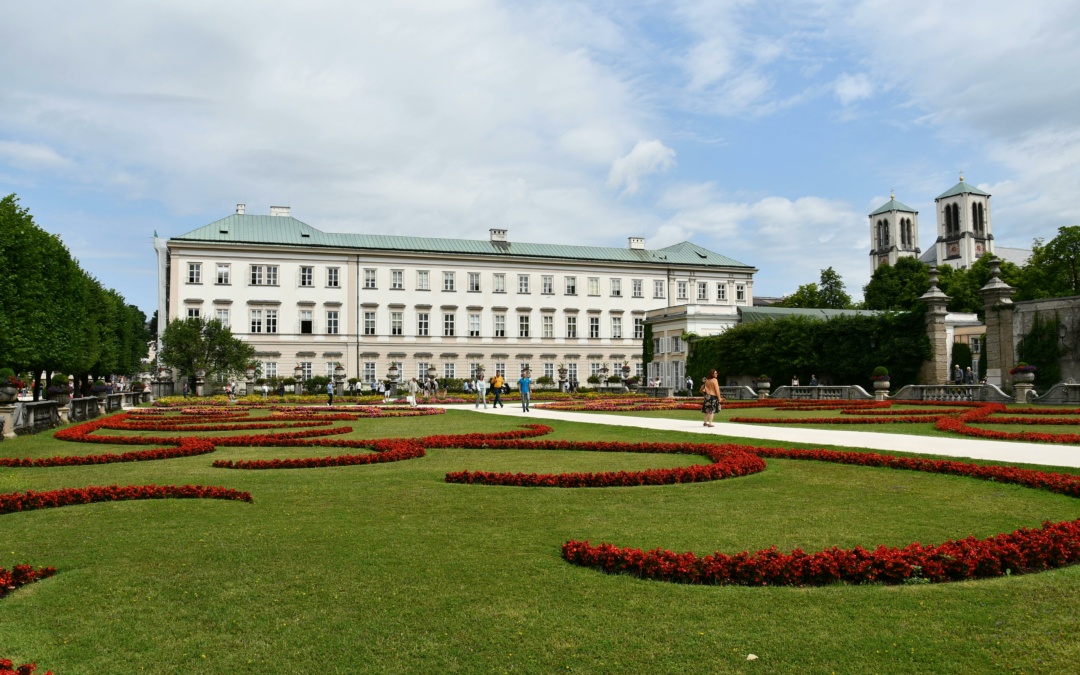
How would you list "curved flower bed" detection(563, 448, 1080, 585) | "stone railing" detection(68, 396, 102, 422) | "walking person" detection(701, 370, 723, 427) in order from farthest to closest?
"stone railing" detection(68, 396, 102, 422) < "walking person" detection(701, 370, 723, 427) < "curved flower bed" detection(563, 448, 1080, 585)

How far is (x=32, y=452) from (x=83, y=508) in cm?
802

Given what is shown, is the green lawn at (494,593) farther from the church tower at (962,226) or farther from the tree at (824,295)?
the church tower at (962,226)

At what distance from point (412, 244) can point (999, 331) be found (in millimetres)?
51427

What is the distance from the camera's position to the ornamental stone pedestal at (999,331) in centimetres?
3388

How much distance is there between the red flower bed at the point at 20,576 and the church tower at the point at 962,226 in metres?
130

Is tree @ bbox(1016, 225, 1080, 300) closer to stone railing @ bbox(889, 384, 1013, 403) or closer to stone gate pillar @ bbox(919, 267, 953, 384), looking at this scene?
stone gate pillar @ bbox(919, 267, 953, 384)

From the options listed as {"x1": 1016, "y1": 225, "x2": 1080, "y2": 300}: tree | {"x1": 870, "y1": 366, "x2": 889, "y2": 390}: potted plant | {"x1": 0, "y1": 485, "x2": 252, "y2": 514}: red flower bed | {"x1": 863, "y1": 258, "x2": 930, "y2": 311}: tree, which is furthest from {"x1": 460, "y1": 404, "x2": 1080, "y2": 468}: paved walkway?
{"x1": 863, "y1": 258, "x2": 930, "y2": 311}: tree

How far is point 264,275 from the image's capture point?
6644 centimetres

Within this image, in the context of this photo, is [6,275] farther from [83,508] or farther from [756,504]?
[756,504]

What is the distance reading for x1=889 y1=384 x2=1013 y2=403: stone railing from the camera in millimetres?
30031

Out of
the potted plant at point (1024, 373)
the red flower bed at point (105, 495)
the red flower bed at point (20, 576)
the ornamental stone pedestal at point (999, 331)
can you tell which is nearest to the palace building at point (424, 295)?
the ornamental stone pedestal at point (999, 331)

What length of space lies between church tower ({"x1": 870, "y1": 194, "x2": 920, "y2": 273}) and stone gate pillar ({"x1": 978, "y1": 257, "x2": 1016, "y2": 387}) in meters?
100

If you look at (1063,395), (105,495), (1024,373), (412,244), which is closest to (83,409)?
(105,495)

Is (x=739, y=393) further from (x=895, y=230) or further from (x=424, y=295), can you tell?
(x=895, y=230)
